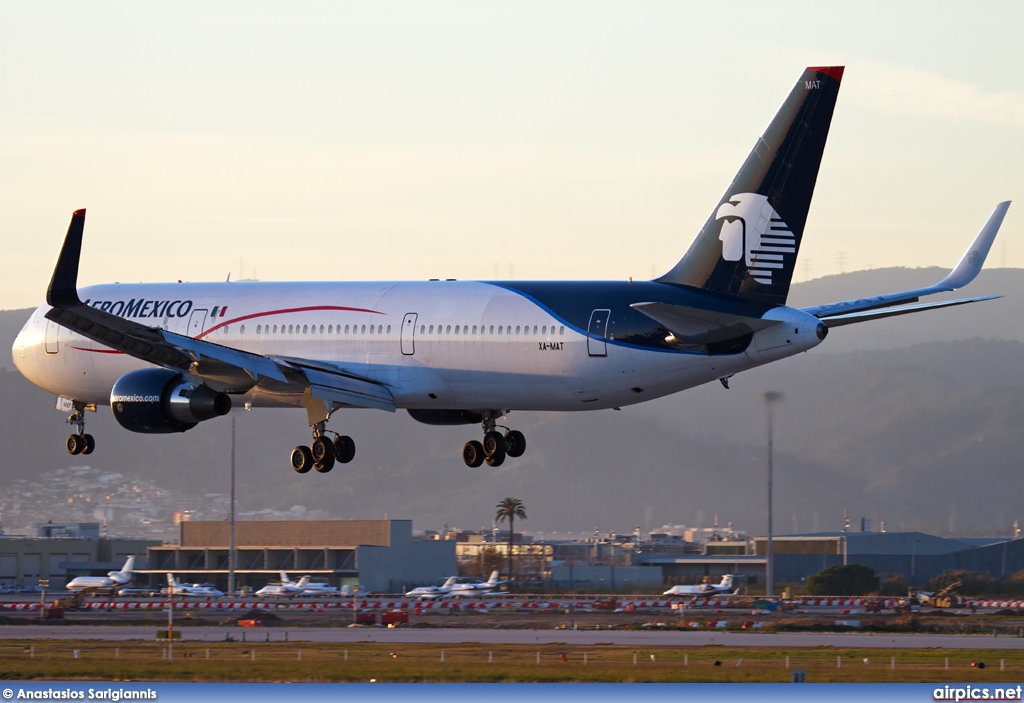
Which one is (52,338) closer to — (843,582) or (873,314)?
(873,314)

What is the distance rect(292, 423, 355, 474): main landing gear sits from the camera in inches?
1820

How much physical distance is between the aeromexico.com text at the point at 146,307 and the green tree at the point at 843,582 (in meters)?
57.5

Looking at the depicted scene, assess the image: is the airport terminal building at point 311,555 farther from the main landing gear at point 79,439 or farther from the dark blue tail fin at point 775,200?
the dark blue tail fin at point 775,200

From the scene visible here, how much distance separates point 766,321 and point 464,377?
A: 926 centimetres

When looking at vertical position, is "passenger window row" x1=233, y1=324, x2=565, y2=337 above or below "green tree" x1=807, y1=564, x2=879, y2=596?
above

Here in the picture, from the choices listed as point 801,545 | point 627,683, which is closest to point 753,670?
point 627,683

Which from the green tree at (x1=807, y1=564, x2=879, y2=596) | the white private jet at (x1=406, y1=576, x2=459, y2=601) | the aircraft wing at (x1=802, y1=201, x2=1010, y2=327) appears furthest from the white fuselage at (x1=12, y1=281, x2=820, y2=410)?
the green tree at (x1=807, y1=564, x2=879, y2=596)

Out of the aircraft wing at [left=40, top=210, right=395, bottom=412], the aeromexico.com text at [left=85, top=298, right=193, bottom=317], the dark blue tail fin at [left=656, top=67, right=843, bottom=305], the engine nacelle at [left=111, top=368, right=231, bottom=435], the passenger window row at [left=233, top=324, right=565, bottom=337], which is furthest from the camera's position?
the aeromexico.com text at [left=85, top=298, right=193, bottom=317]

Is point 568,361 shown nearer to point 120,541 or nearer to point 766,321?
point 766,321

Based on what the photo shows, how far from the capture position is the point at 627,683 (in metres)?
42.2

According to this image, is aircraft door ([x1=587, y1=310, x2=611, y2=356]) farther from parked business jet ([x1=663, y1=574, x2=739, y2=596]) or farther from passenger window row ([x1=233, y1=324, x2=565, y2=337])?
parked business jet ([x1=663, y1=574, x2=739, y2=596])

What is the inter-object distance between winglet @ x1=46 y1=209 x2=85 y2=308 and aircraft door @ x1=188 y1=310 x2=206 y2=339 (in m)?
8.22

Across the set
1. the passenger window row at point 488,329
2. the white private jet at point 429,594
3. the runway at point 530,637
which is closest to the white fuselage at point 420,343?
the passenger window row at point 488,329

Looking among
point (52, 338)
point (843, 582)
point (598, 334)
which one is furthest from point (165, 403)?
point (843, 582)
